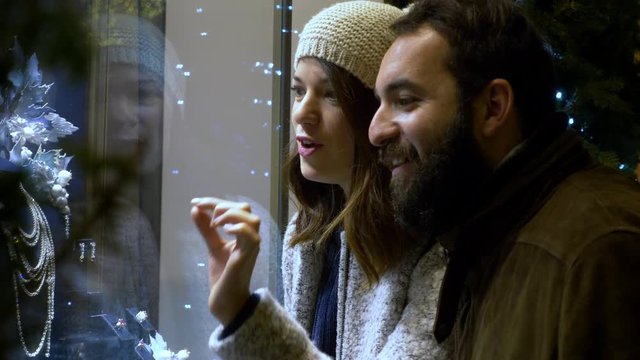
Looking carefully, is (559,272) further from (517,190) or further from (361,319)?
(361,319)

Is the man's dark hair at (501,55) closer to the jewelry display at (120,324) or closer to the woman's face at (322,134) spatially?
the woman's face at (322,134)

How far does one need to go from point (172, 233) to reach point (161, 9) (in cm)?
54

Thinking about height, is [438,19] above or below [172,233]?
above

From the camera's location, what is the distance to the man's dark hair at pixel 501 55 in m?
0.97

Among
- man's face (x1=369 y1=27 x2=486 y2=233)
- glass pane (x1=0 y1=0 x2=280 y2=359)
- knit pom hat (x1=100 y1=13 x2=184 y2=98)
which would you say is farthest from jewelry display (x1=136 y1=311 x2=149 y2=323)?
man's face (x1=369 y1=27 x2=486 y2=233)

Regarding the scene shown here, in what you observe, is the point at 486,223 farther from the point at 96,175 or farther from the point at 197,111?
the point at 197,111

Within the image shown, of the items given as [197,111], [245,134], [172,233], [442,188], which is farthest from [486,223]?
[245,134]

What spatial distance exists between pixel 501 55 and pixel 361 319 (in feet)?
1.61

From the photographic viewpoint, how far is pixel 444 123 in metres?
1.00

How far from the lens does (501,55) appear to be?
968 millimetres

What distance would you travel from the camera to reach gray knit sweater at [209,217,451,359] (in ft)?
3.52

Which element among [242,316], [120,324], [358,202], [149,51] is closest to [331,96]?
[358,202]

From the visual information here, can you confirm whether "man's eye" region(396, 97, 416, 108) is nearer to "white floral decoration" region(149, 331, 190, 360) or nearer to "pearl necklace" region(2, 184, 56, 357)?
"pearl necklace" region(2, 184, 56, 357)

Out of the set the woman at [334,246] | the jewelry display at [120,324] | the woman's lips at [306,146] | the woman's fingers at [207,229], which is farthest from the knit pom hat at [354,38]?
the jewelry display at [120,324]
